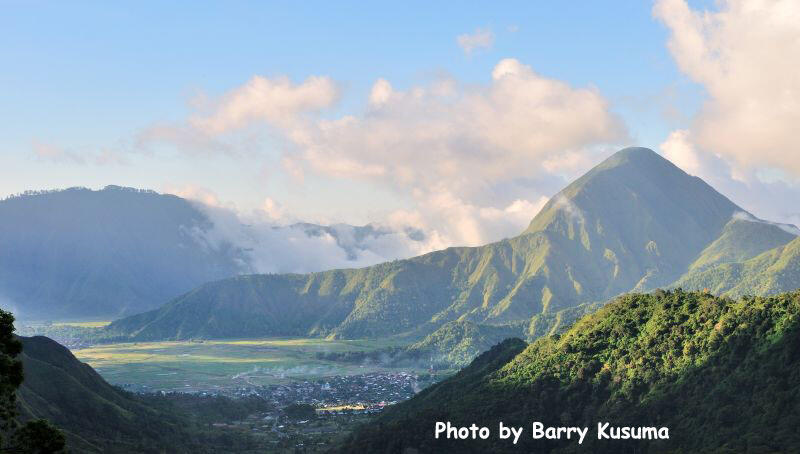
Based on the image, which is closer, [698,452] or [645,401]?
[698,452]

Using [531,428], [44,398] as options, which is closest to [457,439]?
[531,428]

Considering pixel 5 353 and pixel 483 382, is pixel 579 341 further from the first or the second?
pixel 5 353

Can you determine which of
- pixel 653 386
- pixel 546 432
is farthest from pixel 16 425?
pixel 653 386

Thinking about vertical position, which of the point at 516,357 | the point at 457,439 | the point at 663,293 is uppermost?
the point at 663,293

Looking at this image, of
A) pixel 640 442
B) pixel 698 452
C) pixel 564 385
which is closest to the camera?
pixel 698 452

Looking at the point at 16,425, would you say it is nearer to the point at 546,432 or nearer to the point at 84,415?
the point at 546,432

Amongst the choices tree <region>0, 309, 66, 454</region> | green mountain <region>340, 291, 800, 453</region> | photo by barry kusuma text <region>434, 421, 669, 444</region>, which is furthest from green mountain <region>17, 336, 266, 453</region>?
tree <region>0, 309, 66, 454</region>

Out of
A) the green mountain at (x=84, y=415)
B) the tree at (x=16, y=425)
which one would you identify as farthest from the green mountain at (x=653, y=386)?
the tree at (x=16, y=425)
